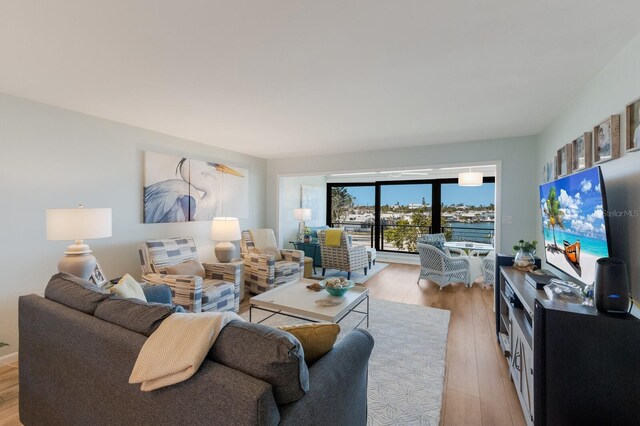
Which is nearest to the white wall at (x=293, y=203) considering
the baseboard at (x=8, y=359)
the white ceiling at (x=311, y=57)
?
the white ceiling at (x=311, y=57)

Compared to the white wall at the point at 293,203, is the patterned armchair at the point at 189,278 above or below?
below

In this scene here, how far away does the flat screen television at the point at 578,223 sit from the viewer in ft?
5.23

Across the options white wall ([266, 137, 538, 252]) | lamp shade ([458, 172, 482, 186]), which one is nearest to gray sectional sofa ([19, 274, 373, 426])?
white wall ([266, 137, 538, 252])

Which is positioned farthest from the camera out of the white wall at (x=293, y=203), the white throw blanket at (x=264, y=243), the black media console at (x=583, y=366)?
the white wall at (x=293, y=203)

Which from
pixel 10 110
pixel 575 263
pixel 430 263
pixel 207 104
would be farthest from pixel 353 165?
pixel 10 110

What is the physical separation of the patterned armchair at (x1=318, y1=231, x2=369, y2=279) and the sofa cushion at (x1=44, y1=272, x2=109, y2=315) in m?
3.94

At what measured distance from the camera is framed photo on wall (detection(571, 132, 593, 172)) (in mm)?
2051

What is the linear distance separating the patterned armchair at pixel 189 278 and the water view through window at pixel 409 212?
472 cm

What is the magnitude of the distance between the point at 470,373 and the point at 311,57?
2670 millimetres

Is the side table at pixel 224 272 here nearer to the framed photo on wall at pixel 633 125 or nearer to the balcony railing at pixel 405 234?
the framed photo on wall at pixel 633 125

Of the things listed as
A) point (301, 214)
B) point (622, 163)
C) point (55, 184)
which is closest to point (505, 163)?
Result: point (622, 163)

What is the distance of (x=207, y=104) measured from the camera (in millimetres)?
2633

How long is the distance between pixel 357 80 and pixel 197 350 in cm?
197

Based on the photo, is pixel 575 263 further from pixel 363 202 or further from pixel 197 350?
pixel 363 202
